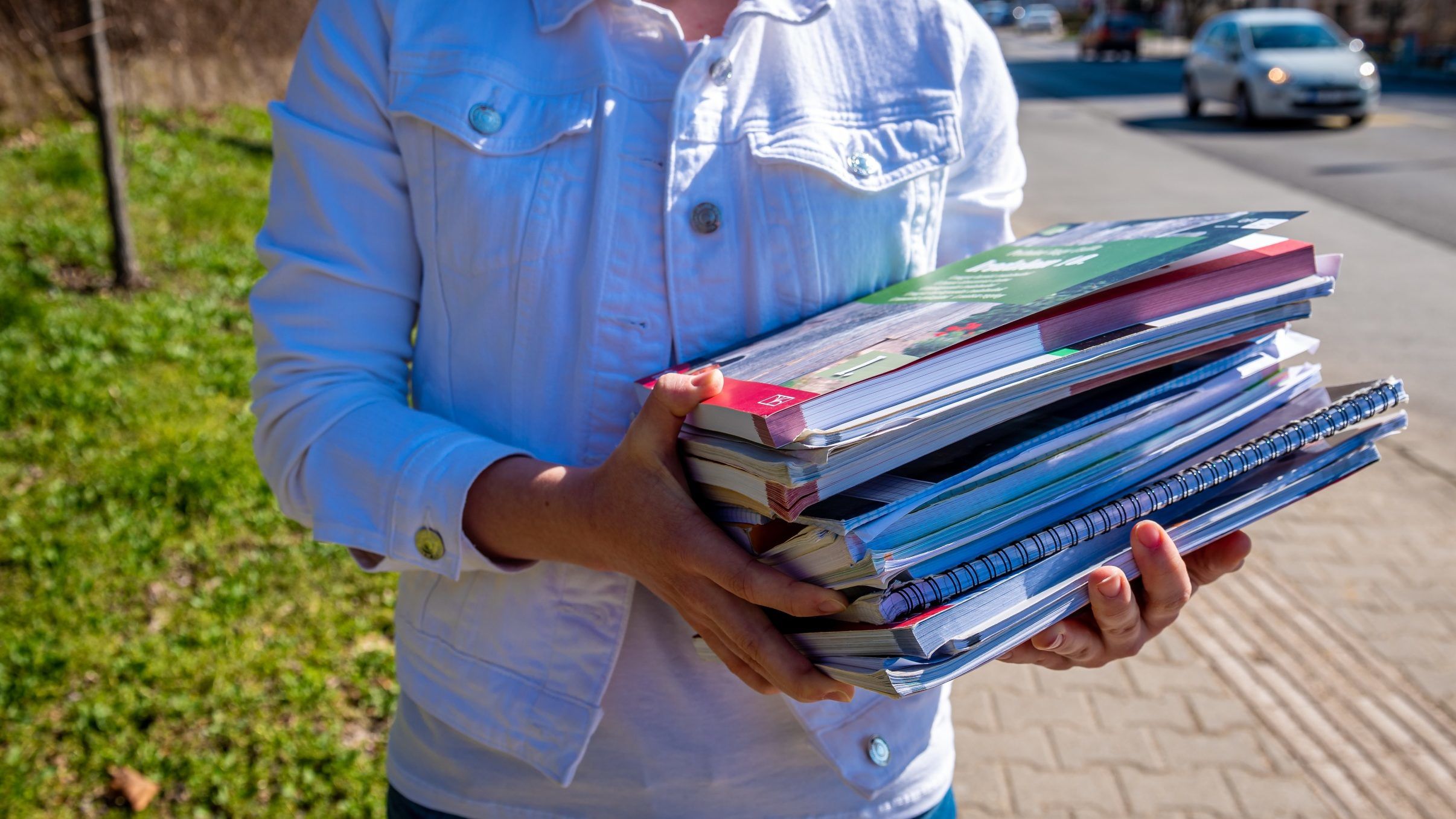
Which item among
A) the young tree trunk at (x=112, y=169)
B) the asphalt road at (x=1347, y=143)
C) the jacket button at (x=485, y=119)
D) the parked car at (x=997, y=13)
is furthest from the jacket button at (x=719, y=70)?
the parked car at (x=997, y=13)

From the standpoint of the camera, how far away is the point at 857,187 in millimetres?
1312

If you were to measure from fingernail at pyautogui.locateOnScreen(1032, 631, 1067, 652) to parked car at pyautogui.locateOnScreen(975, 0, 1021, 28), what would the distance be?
6780cm

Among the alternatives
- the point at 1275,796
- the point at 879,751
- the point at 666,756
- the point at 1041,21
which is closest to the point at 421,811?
the point at 666,756

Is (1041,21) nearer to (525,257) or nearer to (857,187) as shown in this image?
(857,187)

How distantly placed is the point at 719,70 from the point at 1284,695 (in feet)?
11.0

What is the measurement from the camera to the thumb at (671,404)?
101 cm

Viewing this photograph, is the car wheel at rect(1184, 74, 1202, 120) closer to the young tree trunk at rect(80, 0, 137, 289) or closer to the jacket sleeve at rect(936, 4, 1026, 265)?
the young tree trunk at rect(80, 0, 137, 289)

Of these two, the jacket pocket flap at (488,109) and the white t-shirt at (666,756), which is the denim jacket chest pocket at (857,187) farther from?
the white t-shirt at (666,756)

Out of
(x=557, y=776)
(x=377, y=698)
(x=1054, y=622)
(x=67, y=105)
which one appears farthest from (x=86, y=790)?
(x=67, y=105)

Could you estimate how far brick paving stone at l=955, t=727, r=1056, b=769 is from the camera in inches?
138

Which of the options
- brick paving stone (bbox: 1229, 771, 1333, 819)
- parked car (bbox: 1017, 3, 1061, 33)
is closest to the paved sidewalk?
brick paving stone (bbox: 1229, 771, 1333, 819)

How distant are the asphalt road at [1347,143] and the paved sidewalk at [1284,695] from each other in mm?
6224

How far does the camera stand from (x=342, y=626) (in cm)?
373

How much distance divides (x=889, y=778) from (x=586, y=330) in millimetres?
629
